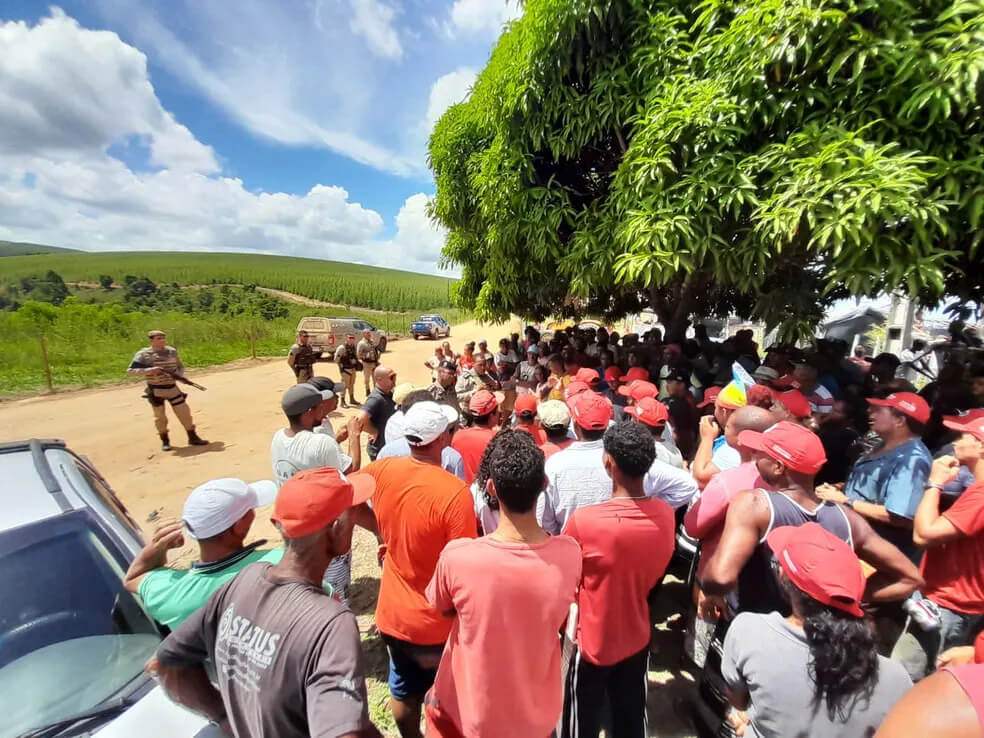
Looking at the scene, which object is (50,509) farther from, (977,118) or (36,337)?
(36,337)

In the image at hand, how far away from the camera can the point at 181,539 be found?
1687 mm

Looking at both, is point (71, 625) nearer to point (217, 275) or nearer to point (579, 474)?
point (579, 474)

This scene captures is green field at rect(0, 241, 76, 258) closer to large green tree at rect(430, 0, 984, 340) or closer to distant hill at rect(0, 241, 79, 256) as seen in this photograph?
distant hill at rect(0, 241, 79, 256)

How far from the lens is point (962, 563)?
1.96 m

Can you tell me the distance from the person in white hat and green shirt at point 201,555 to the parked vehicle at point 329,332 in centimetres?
1452

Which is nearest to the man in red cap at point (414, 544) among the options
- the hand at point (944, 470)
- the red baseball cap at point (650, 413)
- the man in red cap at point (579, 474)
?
the man in red cap at point (579, 474)

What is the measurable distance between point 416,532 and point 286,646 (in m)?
0.79

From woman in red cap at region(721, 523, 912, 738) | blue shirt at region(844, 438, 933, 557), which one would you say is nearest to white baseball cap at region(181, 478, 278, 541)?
woman in red cap at region(721, 523, 912, 738)

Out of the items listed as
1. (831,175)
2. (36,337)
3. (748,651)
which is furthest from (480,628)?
(36,337)

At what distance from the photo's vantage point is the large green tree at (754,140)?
2.88 metres

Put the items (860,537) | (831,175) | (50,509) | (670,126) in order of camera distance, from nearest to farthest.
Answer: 1. (860,537)
2. (50,509)
3. (831,175)
4. (670,126)

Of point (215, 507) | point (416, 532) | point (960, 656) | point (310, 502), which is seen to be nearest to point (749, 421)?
point (960, 656)

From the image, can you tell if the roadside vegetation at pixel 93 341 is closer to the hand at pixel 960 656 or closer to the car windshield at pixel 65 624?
the car windshield at pixel 65 624

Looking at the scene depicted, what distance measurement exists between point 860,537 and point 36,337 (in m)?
20.1
